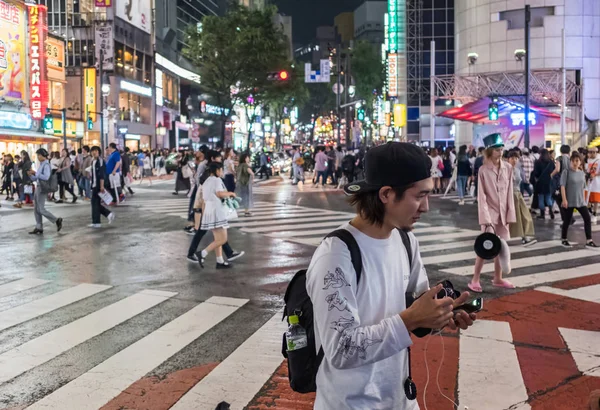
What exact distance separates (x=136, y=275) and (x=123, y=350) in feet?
11.9

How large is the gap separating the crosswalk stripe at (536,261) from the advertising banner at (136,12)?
43.7 meters

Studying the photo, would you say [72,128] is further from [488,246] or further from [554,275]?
[488,246]

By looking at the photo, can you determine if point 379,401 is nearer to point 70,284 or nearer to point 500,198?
point 500,198

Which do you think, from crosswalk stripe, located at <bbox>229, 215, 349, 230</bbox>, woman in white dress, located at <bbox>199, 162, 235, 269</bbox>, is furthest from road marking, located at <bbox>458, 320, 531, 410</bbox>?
crosswalk stripe, located at <bbox>229, 215, 349, 230</bbox>

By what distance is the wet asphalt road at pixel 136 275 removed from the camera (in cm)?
587

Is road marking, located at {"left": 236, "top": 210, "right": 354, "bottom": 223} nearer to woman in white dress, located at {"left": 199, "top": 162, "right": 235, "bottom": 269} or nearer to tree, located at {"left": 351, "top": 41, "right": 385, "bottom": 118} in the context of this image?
woman in white dress, located at {"left": 199, "top": 162, "right": 235, "bottom": 269}

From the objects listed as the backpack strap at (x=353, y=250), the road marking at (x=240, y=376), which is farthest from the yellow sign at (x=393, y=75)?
the backpack strap at (x=353, y=250)

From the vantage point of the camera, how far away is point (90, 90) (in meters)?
45.2

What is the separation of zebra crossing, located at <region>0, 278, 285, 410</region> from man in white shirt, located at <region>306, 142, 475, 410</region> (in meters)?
2.57

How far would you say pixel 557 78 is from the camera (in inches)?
1452

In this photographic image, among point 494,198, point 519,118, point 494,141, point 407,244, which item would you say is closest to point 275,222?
point 494,198

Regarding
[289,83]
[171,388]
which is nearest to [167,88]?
[289,83]

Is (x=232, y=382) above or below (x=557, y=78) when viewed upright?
below

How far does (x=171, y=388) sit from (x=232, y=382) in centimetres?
49
